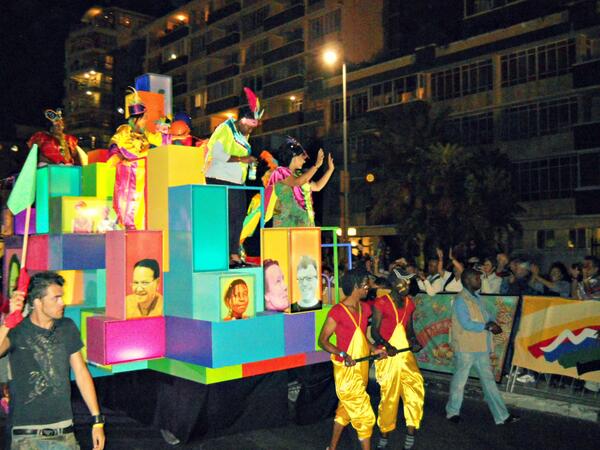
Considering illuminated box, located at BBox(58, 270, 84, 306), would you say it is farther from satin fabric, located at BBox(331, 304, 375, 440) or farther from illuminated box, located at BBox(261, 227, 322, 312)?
satin fabric, located at BBox(331, 304, 375, 440)

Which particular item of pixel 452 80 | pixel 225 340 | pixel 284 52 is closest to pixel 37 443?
pixel 225 340

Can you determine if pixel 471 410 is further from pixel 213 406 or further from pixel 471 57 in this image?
pixel 471 57

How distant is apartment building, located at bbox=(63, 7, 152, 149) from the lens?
6931 cm

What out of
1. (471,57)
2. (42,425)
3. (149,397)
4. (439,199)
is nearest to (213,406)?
(149,397)

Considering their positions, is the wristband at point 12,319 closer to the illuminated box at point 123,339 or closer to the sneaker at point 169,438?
the illuminated box at point 123,339

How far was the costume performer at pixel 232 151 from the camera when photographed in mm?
8094

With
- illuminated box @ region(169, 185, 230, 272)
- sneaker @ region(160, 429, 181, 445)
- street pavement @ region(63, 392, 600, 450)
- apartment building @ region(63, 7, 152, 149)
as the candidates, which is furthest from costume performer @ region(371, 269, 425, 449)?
apartment building @ region(63, 7, 152, 149)

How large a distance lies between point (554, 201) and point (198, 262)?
2647 cm

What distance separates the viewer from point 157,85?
31.3 feet

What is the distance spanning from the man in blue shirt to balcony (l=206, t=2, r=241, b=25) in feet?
158

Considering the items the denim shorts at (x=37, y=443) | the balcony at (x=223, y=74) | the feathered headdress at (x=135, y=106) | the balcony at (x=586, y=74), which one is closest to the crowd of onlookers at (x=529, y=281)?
the feathered headdress at (x=135, y=106)

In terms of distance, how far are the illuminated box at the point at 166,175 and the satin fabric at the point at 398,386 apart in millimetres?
2789

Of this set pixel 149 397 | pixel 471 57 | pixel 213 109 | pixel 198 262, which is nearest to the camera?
pixel 198 262

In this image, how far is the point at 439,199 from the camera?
27312 mm
